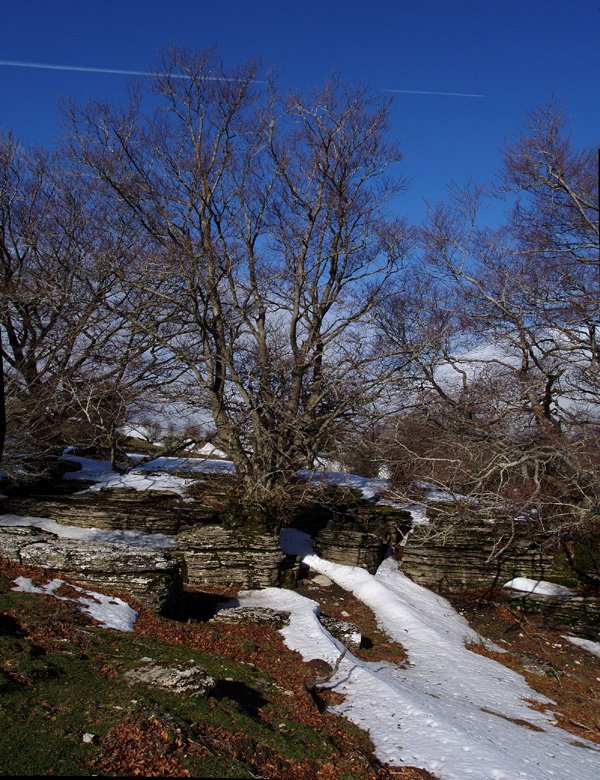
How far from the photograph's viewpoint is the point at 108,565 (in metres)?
10.7

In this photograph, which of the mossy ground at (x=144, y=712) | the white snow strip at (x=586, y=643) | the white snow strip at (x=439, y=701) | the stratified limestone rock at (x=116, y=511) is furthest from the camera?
the stratified limestone rock at (x=116, y=511)

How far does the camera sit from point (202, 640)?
9.03m

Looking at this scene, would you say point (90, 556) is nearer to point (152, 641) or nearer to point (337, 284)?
point (152, 641)

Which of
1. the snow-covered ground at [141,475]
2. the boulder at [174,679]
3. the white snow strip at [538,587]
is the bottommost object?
the white snow strip at [538,587]

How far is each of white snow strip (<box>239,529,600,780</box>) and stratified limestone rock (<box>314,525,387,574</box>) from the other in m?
1.41

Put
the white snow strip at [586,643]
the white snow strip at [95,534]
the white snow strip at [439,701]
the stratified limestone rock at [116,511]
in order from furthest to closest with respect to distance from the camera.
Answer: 1. the stratified limestone rock at [116,511]
2. the white snow strip at [95,534]
3. the white snow strip at [586,643]
4. the white snow strip at [439,701]

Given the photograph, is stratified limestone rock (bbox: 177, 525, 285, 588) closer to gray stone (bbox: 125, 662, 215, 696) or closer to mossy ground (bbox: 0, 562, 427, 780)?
mossy ground (bbox: 0, 562, 427, 780)

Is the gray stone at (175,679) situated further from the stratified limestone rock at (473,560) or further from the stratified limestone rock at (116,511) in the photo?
the stratified limestone rock at (473,560)

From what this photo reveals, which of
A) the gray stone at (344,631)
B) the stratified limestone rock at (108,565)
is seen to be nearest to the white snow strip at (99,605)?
the stratified limestone rock at (108,565)

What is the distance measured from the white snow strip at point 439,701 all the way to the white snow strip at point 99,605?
2.76 metres

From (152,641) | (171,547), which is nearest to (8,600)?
(152,641)

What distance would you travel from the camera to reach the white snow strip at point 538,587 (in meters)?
13.8

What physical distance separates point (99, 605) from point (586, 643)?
401 inches

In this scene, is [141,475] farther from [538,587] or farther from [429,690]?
[538,587]
